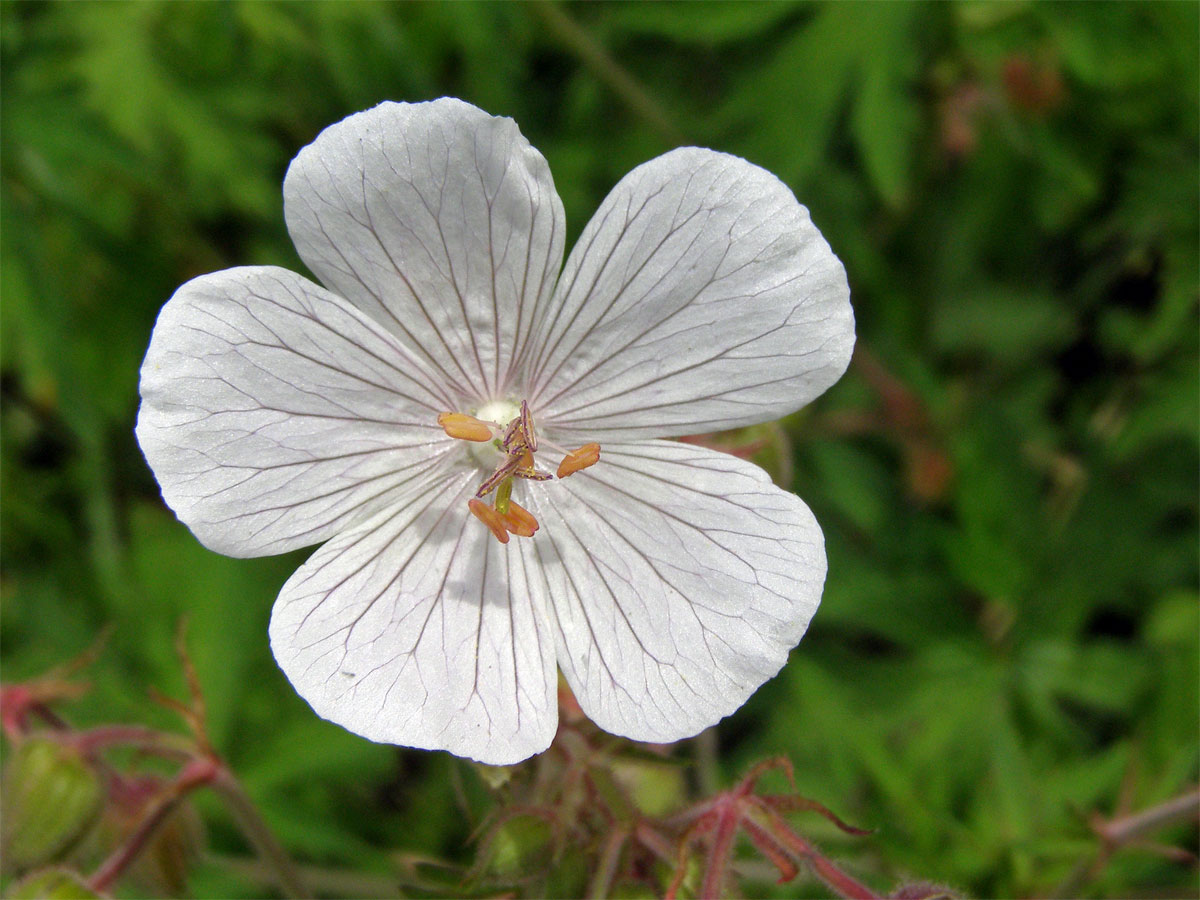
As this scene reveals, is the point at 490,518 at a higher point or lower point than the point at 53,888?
higher

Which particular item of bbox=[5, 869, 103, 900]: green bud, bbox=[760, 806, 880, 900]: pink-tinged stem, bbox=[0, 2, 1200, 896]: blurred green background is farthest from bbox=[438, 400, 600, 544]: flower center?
bbox=[0, 2, 1200, 896]: blurred green background

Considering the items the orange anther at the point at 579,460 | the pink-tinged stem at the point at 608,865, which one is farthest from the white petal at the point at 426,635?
the pink-tinged stem at the point at 608,865

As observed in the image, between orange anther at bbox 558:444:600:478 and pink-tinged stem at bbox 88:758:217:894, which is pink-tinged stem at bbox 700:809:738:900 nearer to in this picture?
orange anther at bbox 558:444:600:478

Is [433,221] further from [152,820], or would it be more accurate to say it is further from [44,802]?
[44,802]

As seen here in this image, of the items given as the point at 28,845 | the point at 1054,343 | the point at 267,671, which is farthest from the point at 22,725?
the point at 1054,343

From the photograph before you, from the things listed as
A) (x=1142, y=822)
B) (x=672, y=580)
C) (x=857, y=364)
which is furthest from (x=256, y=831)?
(x=857, y=364)

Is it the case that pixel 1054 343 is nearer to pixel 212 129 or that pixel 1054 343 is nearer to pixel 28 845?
pixel 212 129
